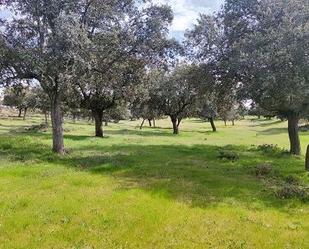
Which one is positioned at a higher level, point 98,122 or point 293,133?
point 98,122

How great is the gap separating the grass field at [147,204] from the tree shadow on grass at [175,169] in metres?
0.06

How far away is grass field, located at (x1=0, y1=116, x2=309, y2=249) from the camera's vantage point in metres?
14.5

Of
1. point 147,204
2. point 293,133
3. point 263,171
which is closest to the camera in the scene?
point 147,204

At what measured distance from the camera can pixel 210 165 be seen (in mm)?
31516

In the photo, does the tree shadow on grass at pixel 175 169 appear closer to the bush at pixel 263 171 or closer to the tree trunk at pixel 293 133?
the bush at pixel 263 171

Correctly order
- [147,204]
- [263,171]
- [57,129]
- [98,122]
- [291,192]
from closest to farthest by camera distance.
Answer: [147,204] < [291,192] < [263,171] < [57,129] < [98,122]

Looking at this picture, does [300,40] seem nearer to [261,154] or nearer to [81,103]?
Result: [261,154]

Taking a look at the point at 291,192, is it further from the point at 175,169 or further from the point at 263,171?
the point at 175,169

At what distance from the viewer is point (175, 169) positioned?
94.9 ft

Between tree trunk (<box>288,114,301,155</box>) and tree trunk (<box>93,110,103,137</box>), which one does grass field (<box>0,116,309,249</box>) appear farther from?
tree trunk (<box>93,110,103,137</box>)

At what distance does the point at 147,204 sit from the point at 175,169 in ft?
33.7

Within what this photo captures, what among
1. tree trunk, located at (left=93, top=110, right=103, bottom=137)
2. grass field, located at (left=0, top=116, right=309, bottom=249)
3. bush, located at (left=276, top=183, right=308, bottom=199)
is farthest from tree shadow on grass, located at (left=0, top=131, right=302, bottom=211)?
tree trunk, located at (left=93, top=110, right=103, bottom=137)

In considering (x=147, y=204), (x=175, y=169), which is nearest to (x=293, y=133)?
(x=175, y=169)

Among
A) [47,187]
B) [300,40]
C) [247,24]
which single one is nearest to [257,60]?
[300,40]
